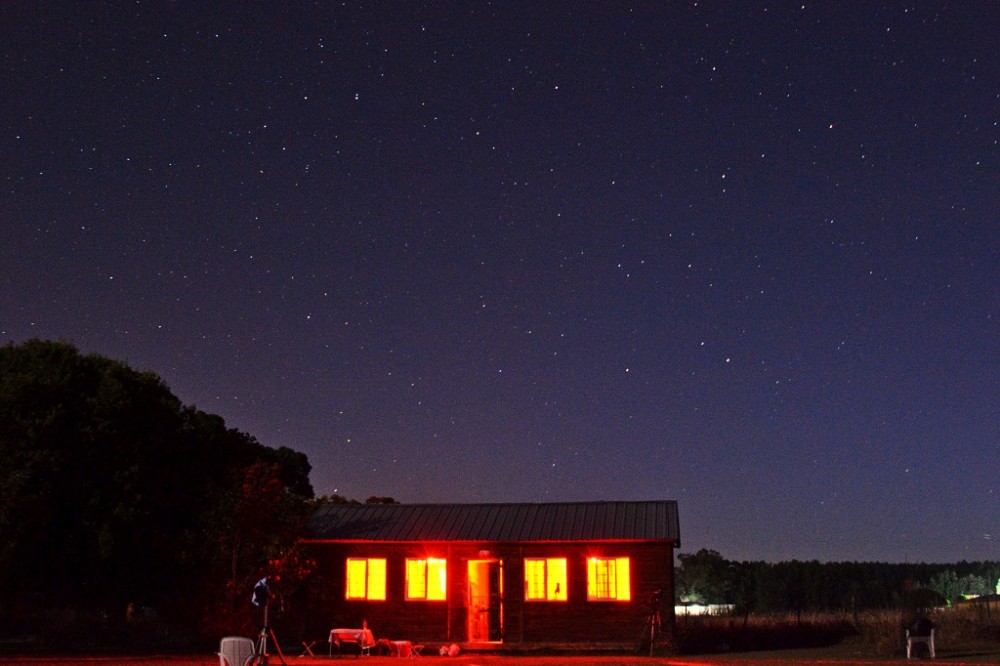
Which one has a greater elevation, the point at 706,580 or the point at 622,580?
the point at 622,580

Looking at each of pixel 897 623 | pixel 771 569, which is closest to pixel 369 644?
pixel 897 623

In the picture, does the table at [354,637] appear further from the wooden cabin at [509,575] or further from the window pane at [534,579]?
the window pane at [534,579]

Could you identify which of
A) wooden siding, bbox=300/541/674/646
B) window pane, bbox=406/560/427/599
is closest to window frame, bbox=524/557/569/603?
wooden siding, bbox=300/541/674/646

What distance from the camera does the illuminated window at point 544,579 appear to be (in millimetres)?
26312

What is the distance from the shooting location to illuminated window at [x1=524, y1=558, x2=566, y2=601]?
26.3 m

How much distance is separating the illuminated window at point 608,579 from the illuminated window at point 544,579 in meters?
0.69

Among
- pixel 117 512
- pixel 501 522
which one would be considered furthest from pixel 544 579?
pixel 117 512

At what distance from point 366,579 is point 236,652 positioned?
1127 centimetres

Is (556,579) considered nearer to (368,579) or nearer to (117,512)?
(368,579)

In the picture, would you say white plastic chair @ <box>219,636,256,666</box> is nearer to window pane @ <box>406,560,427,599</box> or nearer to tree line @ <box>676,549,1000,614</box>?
window pane @ <box>406,560,427,599</box>

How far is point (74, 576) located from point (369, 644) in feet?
28.0

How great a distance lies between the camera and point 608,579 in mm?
26062

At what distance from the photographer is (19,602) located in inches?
1062

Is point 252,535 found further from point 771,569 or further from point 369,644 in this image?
point 771,569
